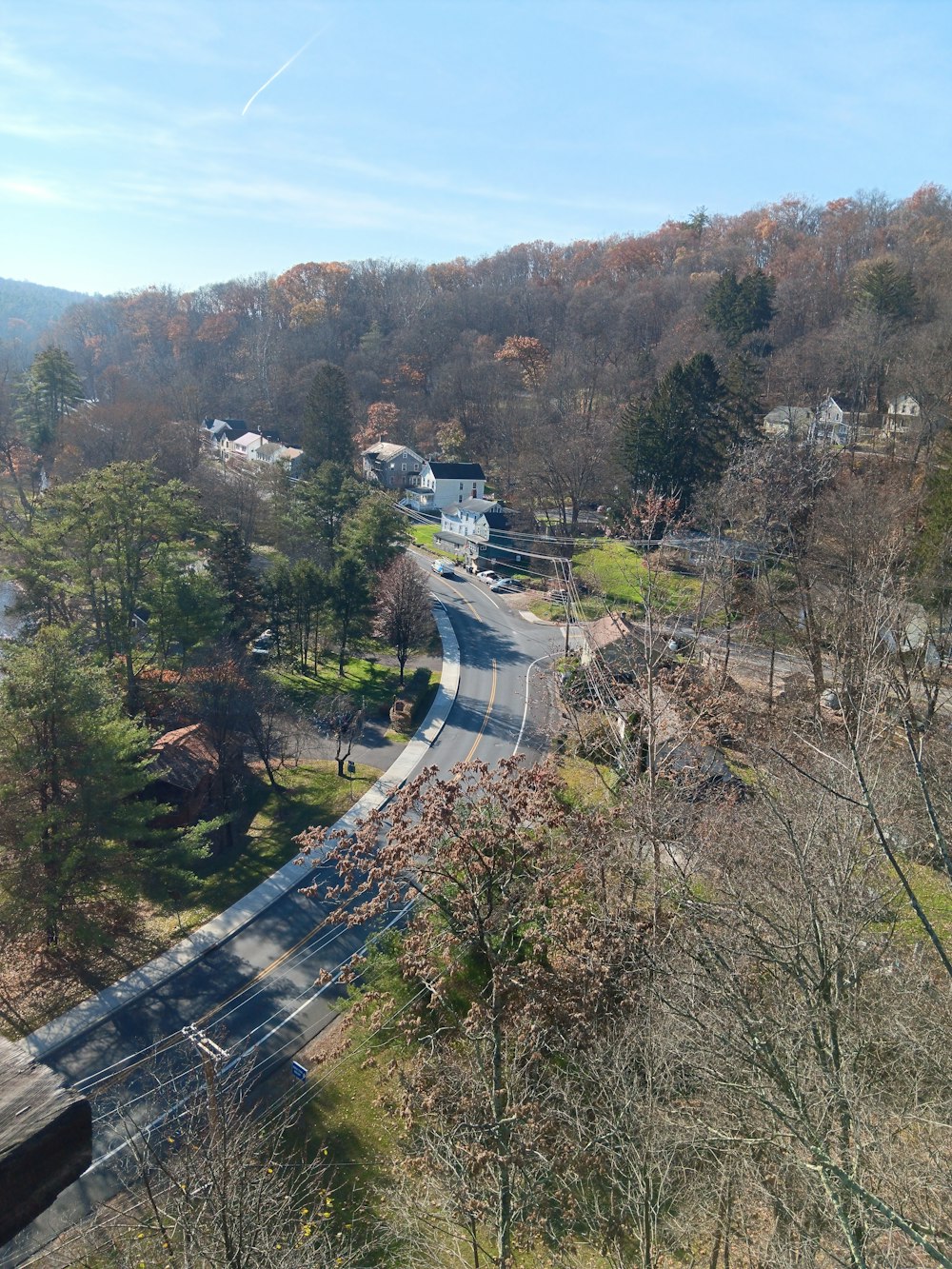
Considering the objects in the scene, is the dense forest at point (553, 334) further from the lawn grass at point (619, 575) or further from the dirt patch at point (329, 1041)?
the dirt patch at point (329, 1041)

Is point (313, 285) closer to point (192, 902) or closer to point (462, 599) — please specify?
point (462, 599)

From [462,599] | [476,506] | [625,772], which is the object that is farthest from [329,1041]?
[476,506]

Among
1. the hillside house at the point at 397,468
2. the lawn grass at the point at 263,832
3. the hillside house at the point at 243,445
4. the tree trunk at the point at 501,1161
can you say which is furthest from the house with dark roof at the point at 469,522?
the tree trunk at the point at 501,1161

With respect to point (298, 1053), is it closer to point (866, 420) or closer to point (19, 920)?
point (19, 920)

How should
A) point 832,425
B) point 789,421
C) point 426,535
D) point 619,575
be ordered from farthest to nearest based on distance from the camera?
point 426,535 → point 832,425 → point 619,575 → point 789,421

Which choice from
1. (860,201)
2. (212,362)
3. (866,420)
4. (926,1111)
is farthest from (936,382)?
(212,362)

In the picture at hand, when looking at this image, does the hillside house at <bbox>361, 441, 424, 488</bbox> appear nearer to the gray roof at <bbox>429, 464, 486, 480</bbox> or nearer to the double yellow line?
the gray roof at <bbox>429, 464, 486, 480</bbox>
